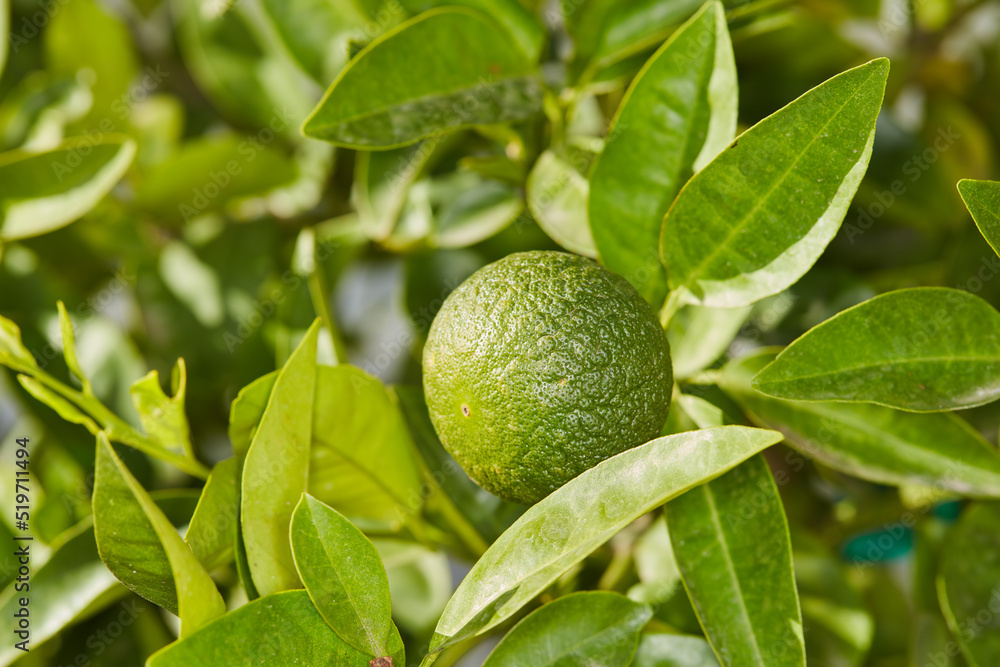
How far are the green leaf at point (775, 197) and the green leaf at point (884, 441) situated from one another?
0.43 ft

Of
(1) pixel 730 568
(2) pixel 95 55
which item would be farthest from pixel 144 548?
(2) pixel 95 55

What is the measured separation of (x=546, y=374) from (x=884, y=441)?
0.35m

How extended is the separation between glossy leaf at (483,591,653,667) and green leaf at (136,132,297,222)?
2.26 feet

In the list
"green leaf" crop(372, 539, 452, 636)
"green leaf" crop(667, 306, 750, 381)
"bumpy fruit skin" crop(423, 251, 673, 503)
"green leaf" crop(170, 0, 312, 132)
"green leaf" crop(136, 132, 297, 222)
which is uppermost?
"green leaf" crop(170, 0, 312, 132)

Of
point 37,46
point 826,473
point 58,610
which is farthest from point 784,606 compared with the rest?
point 37,46

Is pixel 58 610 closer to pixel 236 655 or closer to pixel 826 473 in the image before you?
pixel 236 655

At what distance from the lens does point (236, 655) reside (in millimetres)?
490

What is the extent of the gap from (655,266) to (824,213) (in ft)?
0.49

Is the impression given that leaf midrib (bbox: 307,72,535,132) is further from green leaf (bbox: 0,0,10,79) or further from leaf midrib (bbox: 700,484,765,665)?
green leaf (bbox: 0,0,10,79)

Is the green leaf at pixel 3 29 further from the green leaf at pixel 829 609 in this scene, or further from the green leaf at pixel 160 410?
the green leaf at pixel 829 609

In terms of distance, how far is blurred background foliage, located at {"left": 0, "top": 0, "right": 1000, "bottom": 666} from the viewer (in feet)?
2.60

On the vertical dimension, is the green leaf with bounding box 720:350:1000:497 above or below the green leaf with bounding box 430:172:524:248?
below

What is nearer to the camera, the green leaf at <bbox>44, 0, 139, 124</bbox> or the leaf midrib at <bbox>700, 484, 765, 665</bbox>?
the leaf midrib at <bbox>700, 484, 765, 665</bbox>

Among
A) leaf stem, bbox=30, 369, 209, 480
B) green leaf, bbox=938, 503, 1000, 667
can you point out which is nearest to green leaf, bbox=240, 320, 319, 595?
leaf stem, bbox=30, 369, 209, 480
